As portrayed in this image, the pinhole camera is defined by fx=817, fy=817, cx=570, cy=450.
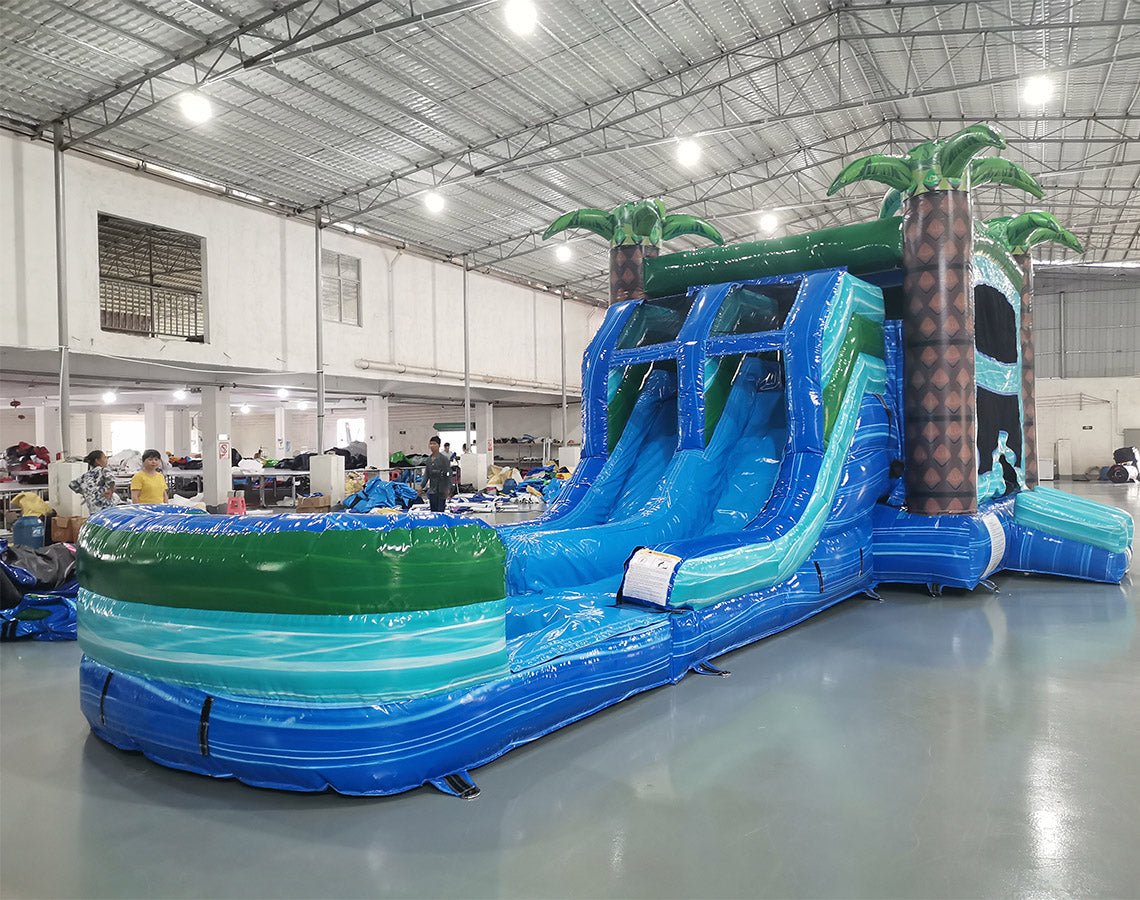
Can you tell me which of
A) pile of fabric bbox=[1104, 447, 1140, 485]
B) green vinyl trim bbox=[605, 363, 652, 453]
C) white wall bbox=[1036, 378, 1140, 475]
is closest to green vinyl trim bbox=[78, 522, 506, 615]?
green vinyl trim bbox=[605, 363, 652, 453]

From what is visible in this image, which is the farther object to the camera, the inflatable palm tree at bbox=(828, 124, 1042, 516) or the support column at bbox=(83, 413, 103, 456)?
the support column at bbox=(83, 413, 103, 456)

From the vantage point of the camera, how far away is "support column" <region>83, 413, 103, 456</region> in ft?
78.2

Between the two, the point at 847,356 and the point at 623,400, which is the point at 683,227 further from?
the point at 847,356

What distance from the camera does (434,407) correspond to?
22.6 m

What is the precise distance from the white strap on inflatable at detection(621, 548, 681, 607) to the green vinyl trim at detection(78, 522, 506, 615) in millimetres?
1028

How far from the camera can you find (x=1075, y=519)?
5.69 metres

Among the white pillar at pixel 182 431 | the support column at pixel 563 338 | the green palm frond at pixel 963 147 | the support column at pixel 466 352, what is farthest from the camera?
the support column at pixel 563 338

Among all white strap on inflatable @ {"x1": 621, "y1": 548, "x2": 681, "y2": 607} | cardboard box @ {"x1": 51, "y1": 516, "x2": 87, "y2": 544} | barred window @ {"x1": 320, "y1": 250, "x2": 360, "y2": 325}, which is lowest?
cardboard box @ {"x1": 51, "y1": 516, "x2": 87, "y2": 544}

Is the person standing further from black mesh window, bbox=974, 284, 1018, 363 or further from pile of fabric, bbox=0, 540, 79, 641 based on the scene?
black mesh window, bbox=974, 284, 1018, 363

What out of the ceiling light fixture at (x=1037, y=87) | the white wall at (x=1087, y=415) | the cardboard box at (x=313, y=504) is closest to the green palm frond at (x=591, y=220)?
the ceiling light fixture at (x=1037, y=87)

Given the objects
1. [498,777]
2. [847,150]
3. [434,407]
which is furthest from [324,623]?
[434,407]

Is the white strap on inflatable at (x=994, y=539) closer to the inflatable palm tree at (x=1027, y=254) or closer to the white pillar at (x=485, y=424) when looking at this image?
the inflatable palm tree at (x=1027, y=254)

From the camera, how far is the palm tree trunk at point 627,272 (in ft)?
22.5

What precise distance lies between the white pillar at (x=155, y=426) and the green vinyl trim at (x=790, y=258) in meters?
14.5
